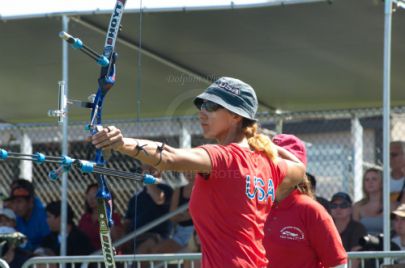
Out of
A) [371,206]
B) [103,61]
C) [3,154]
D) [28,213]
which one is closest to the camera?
[3,154]

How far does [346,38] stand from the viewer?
313 inches

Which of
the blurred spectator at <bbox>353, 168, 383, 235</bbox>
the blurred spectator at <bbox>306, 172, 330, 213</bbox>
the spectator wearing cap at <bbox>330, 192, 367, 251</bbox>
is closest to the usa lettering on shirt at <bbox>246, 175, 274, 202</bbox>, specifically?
the blurred spectator at <bbox>306, 172, 330, 213</bbox>

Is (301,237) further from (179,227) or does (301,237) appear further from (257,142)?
(179,227)

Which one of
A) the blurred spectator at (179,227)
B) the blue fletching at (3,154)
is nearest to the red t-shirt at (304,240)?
the blue fletching at (3,154)

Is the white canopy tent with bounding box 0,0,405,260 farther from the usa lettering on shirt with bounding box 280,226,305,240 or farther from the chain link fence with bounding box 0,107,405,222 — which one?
the usa lettering on shirt with bounding box 280,226,305,240

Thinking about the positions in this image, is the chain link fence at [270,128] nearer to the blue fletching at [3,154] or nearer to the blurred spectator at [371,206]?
the blurred spectator at [371,206]

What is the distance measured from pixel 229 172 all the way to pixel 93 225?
19.6 feet

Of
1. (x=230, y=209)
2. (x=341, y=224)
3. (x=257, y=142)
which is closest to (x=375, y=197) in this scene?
(x=341, y=224)

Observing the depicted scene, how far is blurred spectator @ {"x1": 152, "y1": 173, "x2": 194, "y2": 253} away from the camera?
30.7ft

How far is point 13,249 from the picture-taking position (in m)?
8.64

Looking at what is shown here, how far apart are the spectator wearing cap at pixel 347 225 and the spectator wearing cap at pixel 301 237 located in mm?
2964

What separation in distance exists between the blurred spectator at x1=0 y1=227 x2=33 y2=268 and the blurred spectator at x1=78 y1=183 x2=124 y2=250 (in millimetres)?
925

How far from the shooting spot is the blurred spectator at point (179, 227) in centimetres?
935

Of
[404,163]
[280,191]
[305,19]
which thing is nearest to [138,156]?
[280,191]
